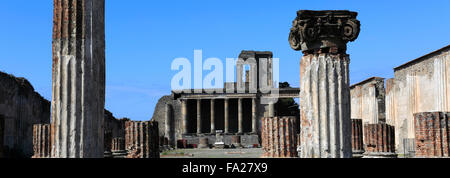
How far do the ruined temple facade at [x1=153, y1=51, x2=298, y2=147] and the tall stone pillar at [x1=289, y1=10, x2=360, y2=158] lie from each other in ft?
118

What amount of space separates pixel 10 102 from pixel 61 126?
12778 mm

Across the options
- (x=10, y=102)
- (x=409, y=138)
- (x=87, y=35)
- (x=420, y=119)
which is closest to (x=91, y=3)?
(x=87, y=35)

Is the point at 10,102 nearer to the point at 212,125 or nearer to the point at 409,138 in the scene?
the point at 409,138

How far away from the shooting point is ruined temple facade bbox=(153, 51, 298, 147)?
46.2 m

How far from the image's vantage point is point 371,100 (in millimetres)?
26094

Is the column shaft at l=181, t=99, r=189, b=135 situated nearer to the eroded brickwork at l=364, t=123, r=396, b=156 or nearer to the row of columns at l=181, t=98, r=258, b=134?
the row of columns at l=181, t=98, r=258, b=134

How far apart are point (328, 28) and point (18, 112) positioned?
1590 cm

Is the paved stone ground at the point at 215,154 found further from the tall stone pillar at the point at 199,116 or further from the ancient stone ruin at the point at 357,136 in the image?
the tall stone pillar at the point at 199,116

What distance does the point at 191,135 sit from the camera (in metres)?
45.9

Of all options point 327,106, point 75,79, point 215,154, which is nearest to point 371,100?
point 215,154

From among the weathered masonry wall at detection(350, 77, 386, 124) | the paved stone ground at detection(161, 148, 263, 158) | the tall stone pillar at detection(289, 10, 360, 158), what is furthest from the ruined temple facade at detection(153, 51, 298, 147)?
the tall stone pillar at detection(289, 10, 360, 158)

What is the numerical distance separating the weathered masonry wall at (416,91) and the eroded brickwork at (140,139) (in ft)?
37.6

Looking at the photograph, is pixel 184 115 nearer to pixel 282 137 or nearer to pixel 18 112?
pixel 18 112

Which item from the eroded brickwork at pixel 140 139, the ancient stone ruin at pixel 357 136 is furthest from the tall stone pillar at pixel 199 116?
the eroded brickwork at pixel 140 139
